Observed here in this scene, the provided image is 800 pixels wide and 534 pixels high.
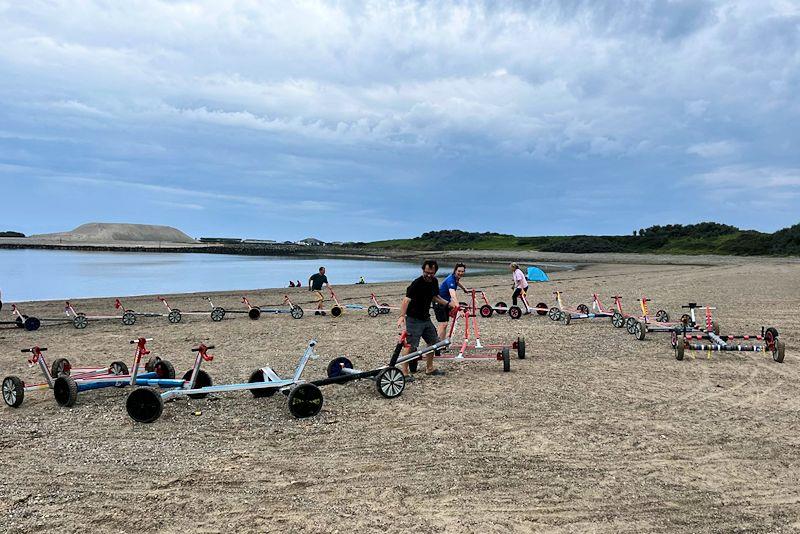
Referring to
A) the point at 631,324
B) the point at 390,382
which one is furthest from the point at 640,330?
the point at 390,382

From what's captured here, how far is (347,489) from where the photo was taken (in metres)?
5.23

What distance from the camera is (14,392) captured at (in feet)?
25.3

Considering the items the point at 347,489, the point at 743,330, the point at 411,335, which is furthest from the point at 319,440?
the point at 743,330

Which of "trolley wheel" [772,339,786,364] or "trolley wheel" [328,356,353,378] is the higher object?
"trolley wheel" [772,339,786,364]

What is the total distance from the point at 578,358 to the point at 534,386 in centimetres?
281

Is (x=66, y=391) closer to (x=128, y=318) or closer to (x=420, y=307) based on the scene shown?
(x=420, y=307)

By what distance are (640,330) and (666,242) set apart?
93.5 m

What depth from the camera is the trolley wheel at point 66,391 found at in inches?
301

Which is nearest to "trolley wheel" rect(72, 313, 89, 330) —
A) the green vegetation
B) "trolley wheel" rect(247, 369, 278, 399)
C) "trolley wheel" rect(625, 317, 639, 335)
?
"trolley wheel" rect(247, 369, 278, 399)

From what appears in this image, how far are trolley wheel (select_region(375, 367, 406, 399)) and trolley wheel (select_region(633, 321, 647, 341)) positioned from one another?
25.4ft

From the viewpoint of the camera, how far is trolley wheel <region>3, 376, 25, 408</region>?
770 centimetres

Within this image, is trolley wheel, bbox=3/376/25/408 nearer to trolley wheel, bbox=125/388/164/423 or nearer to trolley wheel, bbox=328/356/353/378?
trolley wheel, bbox=125/388/164/423

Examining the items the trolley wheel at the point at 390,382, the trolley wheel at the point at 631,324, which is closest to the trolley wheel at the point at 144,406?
the trolley wheel at the point at 390,382

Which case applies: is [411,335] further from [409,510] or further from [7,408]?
[7,408]
